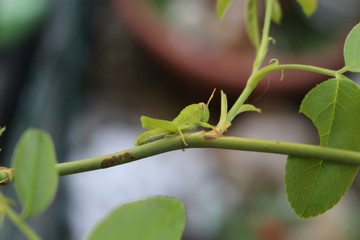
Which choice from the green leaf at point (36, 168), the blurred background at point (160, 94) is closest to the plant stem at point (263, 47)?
the green leaf at point (36, 168)

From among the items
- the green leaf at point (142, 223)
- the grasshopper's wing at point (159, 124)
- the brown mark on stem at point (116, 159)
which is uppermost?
the grasshopper's wing at point (159, 124)

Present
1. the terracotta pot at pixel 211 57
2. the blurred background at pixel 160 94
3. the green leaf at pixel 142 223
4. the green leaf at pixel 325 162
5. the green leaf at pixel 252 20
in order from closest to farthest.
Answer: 1. the green leaf at pixel 142 223
2. the green leaf at pixel 325 162
3. the green leaf at pixel 252 20
4. the blurred background at pixel 160 94
5. the terracotta pot at pixel 211 57

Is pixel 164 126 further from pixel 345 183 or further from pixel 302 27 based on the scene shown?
pixel 302 27

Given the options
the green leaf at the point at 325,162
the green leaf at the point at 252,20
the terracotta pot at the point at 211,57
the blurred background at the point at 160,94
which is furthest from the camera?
the terracotta pot at the point at 211,57

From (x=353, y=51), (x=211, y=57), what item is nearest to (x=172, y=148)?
(x=353, y=51)

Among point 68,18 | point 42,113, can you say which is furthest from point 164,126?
point 68,18

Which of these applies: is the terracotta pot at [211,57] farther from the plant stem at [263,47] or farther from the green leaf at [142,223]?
the green leaf at [142,223]
